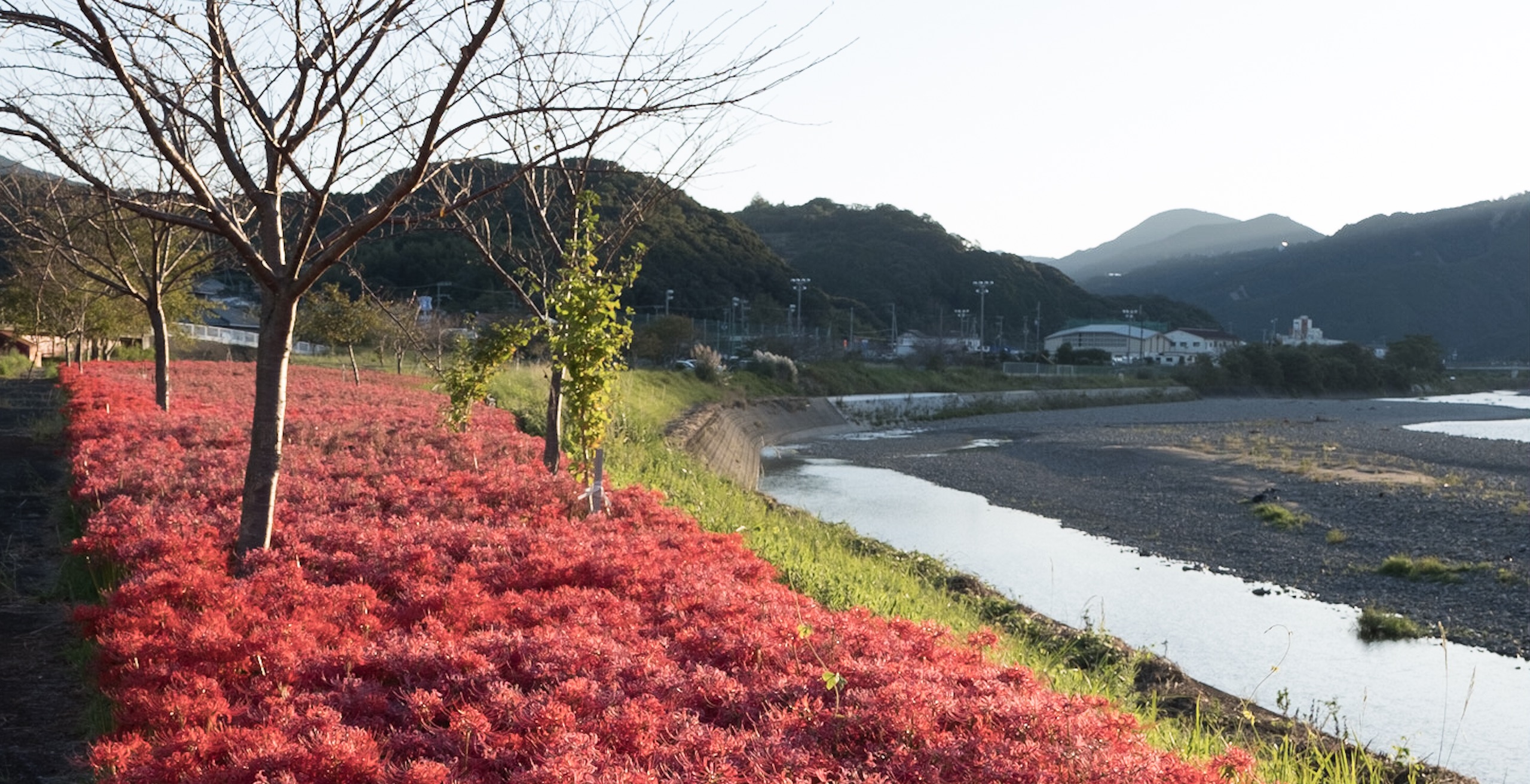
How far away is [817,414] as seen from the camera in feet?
173

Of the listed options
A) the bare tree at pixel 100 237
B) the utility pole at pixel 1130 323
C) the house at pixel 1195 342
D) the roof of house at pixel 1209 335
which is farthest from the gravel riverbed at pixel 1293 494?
the roof of house at pixel 1209 335

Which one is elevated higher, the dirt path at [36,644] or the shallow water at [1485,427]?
the dirt path at [36,644]

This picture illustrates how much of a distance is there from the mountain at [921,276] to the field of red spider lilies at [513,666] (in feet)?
374

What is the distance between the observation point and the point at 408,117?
7.32 meters

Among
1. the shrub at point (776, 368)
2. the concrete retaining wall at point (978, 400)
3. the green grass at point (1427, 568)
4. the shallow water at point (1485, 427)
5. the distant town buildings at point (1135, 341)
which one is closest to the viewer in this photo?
the green grass at point (1427, 568)

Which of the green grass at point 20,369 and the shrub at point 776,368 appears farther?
the shrub at point 776,368

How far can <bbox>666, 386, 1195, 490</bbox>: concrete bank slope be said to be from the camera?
3142cm

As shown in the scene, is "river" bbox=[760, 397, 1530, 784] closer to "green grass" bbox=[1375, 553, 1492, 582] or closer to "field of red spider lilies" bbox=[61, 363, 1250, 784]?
"green grass" bbox=[1375, 553, 1492, 582]

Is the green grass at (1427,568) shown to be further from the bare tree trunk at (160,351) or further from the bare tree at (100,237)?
the bare tree trunk at (160,351)

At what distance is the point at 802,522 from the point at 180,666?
40.6ft

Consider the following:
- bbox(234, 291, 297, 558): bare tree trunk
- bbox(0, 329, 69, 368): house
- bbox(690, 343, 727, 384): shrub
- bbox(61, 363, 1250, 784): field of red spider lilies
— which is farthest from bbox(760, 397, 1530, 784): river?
bbox(0, 329, 69, 368): house

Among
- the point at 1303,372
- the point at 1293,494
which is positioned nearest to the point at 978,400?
the point at 1293,494

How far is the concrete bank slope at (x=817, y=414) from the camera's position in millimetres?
31422

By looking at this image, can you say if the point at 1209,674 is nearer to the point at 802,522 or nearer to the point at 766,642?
the point at 802,522
